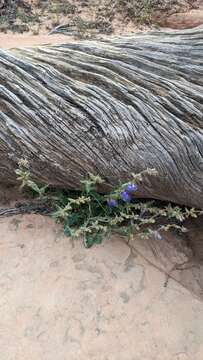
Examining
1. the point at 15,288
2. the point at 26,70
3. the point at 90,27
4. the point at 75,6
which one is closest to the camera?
the point at 15,288

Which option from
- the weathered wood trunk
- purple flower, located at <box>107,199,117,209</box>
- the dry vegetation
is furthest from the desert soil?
the dry vegetation

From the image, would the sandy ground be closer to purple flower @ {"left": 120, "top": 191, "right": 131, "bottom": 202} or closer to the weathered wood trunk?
purple flower @ {"left": 120, "top": 191, "right": 131, "bottom": 202}

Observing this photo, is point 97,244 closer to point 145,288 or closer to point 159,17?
point 145,288

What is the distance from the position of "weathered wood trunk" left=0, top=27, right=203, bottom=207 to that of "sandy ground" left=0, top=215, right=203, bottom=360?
0.38 metres

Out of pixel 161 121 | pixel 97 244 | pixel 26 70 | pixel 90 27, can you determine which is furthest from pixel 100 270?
pixel 90 27

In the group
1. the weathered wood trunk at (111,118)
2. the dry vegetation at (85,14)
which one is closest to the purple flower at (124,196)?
the weathered wood trunk at (111,118)

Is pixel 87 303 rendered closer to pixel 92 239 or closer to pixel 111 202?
pixel 92 239

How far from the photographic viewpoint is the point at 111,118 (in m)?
2.84

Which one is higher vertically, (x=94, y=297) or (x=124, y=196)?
(x=124, y=196)

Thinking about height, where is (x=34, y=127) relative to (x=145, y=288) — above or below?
above

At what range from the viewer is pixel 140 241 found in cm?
295

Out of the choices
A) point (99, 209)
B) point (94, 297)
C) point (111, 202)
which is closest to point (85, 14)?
point (99, 209)

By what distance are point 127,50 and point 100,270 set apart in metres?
1.31

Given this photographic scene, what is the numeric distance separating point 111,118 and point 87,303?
3.19ft
